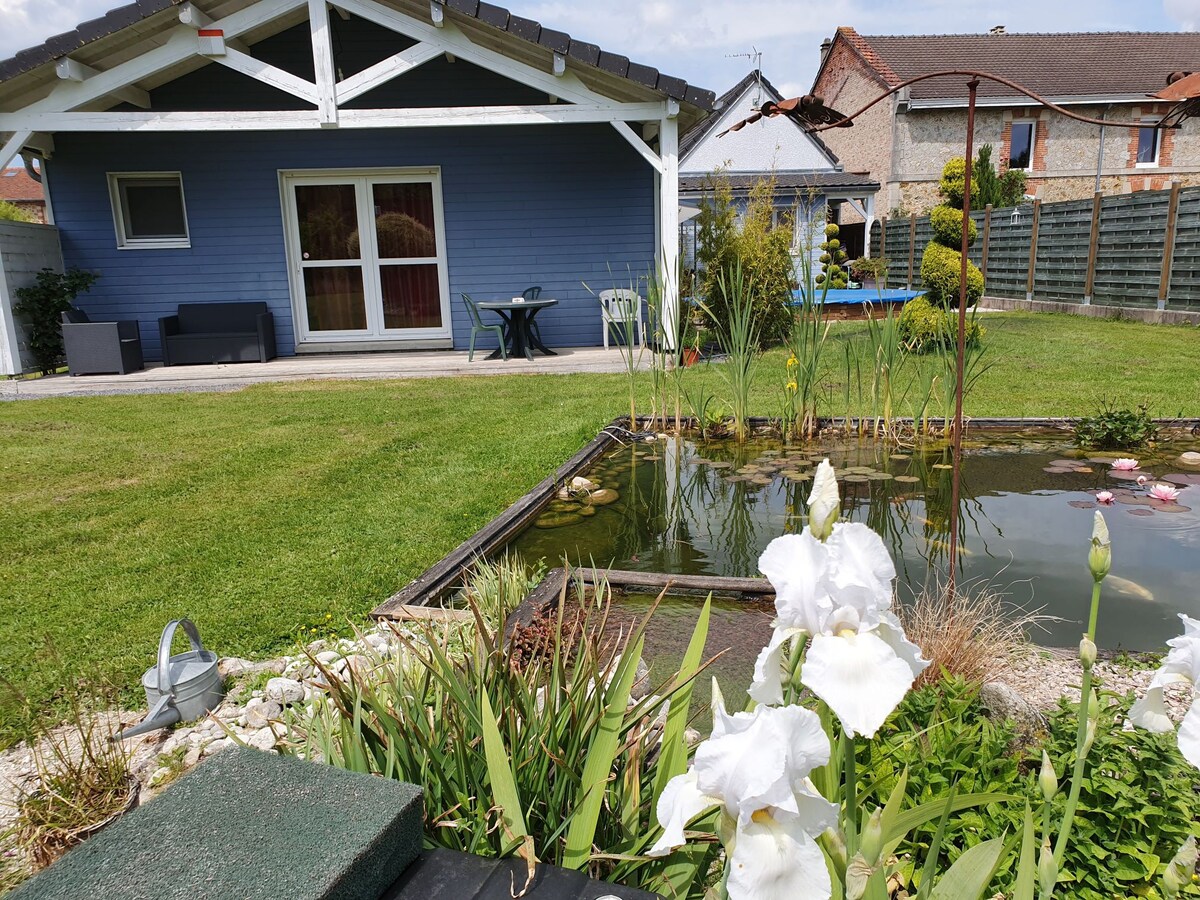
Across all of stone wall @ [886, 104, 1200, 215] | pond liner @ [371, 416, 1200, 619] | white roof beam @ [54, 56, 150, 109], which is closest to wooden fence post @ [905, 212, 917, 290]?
stone wall @ [886, 104, 1200, 215]

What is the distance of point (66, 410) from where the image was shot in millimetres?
6586

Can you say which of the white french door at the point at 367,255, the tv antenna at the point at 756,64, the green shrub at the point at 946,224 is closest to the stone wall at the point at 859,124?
the tv antenna at the point at 756,64

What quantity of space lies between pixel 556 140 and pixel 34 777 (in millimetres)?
8568

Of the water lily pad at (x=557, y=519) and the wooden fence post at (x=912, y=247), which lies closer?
the water lily pad at (x=557, y=519)

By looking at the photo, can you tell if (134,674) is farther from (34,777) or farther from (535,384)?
(535,384)

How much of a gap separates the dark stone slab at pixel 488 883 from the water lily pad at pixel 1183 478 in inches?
156

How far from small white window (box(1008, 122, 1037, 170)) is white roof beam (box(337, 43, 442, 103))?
1813cm

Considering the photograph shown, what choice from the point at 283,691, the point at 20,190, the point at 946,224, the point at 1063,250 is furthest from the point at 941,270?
A: the point at 20,190

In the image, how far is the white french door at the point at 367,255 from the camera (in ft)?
31.4

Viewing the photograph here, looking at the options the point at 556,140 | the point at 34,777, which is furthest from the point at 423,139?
the point at 34,777

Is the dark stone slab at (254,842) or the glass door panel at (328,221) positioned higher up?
the glass door panel at (328,221)

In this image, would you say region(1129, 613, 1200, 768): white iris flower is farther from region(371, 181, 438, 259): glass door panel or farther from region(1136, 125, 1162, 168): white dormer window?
region(1136, 125, 1162, 168): white dormer window

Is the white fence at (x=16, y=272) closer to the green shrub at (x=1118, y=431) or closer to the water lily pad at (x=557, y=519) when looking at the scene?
the water lily pad at (x=557, y=519)

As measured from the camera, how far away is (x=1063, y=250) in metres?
12.7
